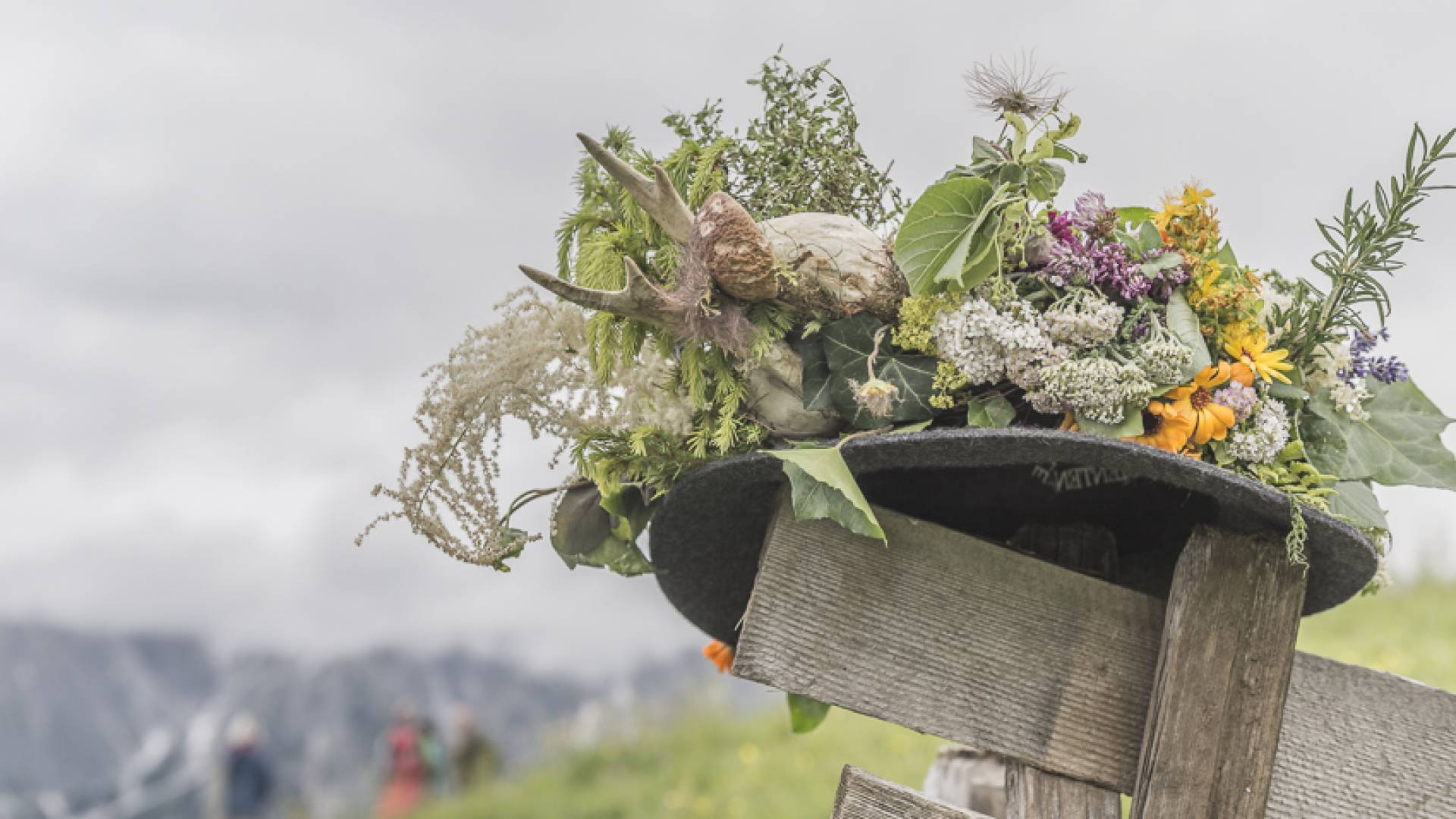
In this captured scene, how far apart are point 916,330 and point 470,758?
27.1 feet

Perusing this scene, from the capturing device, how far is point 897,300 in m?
2.10

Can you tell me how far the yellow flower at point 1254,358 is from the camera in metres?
2.04

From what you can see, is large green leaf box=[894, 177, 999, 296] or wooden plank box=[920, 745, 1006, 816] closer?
large green leaf box=[894, 177, 999, 296]

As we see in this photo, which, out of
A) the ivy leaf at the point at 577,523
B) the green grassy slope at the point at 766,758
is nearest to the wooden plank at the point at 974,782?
the ivy leaf at the point at 577,523

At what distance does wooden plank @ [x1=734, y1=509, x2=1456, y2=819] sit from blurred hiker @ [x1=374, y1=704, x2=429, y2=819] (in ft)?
25.5

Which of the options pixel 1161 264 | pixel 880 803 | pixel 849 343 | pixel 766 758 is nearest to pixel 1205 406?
pixel 1161 264

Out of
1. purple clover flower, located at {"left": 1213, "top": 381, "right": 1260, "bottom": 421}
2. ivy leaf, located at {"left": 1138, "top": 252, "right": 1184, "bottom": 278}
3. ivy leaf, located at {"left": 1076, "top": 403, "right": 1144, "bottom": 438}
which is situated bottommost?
ivy leaf, located at {"left": 1076, "top": 403, "right": 1144, "bottom": 438}

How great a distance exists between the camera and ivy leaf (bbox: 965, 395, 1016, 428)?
6.65ft

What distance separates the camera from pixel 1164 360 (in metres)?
1.94

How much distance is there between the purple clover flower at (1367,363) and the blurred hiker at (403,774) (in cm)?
828

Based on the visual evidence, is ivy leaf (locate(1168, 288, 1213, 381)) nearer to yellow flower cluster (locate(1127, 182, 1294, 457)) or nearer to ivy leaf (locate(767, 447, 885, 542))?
yellow flower cluster (locate(1127, 182, 1294, 457))

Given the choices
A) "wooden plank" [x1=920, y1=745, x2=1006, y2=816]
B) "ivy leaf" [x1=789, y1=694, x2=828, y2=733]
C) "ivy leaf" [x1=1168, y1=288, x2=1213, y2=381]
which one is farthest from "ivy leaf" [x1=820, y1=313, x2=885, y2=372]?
"wooden plank" [x1=920, y1=745, x2=1006, y2=816]

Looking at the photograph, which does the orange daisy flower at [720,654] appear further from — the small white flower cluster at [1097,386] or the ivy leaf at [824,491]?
the small white flower cluster at [1097,386]

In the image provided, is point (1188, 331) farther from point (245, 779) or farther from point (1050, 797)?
point (245, 779)
